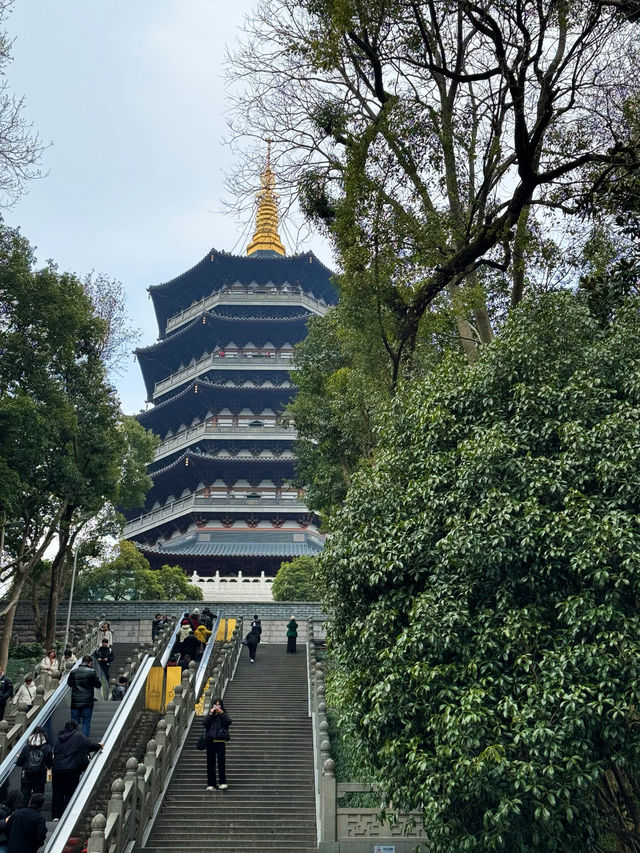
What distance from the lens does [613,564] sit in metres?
7.39

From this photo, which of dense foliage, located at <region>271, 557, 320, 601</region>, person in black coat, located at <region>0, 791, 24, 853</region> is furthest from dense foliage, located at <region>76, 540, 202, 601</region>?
person in black coat, located at <region>0, 791, 24, 853</region>

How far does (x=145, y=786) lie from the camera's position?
33.2ft

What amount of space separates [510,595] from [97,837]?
15.2 ft

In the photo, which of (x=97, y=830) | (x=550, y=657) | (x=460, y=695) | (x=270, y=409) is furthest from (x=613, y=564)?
(x=270, y=409)

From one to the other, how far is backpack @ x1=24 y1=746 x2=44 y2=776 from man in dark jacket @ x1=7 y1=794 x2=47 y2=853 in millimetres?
1349

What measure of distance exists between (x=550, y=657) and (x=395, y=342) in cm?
682

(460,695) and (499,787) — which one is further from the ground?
(460,695)

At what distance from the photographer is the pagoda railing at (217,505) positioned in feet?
109

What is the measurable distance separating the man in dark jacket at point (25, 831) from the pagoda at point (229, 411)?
74.4 ft

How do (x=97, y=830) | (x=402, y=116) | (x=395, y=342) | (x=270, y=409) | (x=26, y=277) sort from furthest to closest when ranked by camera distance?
(x=270, y=409), (x=26, y=277), (x=395, y=342), (x=402, y=116), (x=97, y=830)

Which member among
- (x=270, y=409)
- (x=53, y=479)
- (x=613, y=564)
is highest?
(x=270, y=409)

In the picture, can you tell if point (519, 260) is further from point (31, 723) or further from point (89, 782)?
point (31, 723)

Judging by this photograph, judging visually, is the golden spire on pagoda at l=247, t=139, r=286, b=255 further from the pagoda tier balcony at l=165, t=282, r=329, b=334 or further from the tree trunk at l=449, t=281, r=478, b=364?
the tree trunk at l=449, t=281, r=478, b=364

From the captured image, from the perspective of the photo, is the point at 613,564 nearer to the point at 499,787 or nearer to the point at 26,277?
the point at 499,787
